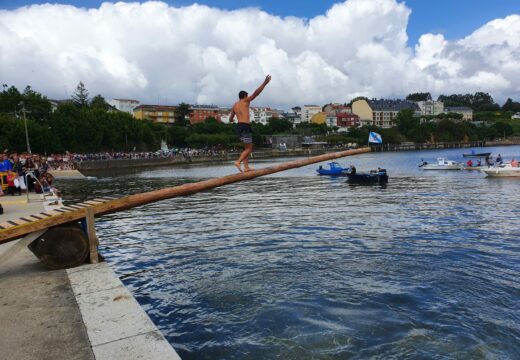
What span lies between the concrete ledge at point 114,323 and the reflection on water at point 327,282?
1.61 m

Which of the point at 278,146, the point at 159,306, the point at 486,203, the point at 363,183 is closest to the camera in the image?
the point at 159,306

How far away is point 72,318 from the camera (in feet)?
21.7

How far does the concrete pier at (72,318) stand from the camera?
554 cm

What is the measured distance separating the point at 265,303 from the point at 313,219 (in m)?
13.1

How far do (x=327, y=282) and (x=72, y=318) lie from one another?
7.01 metres

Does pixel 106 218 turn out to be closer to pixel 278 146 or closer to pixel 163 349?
pixel 163 349

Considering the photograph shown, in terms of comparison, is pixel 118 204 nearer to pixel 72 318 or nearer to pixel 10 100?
pixel 72 318

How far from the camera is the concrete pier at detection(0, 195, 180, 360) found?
5.54m

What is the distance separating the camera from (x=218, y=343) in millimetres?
8148

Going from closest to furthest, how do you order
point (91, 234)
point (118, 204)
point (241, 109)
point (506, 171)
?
point (91, 234), point (118, 204), point (241, 109), point (506, 171)

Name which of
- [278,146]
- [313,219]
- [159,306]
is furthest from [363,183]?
[278,146]

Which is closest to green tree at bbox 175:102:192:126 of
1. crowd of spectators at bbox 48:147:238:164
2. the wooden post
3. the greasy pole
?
crowd of spectators at bbox 48:147:238:164

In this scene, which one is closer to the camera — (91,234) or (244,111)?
(91,234)

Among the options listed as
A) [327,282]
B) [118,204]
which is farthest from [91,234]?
[327,282]
